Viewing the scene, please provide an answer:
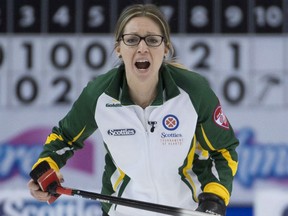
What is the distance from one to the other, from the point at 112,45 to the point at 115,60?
112mm

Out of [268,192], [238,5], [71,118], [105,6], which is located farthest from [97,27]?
[71,118]

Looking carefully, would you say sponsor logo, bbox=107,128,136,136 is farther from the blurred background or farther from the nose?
the blurred background

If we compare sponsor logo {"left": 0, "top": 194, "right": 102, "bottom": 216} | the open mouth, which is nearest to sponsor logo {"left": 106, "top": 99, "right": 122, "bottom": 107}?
the open mouth

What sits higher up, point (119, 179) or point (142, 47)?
point (142, 47)

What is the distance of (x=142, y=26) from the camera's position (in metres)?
2.61

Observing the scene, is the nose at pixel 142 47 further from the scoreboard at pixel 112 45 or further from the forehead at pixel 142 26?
the scoreboard at pixel 112 45

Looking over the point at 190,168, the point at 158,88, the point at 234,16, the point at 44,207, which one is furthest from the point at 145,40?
the point at 234,16

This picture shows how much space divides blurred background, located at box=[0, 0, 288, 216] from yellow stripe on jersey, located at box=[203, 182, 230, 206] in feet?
9.75

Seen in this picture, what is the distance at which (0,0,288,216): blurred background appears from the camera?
222 inches

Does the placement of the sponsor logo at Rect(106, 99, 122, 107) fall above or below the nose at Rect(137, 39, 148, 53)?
below

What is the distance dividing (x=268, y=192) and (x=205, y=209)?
10.2 feet

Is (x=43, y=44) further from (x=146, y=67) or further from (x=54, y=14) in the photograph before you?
(x=146, y=67)

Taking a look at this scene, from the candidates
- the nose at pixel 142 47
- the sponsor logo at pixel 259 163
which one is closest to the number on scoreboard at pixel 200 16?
the sponsor logo at pixel 259 163

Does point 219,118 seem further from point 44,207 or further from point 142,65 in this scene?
point 44,207
